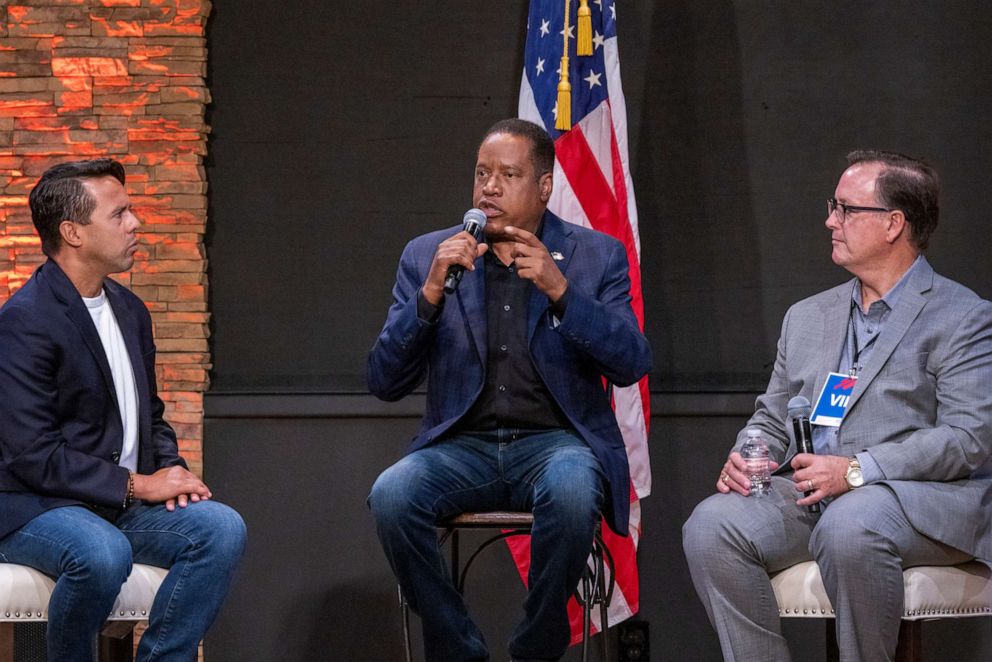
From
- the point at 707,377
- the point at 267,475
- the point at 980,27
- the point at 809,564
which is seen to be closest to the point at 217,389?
the point at 267,475

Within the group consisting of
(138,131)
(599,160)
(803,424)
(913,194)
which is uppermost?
(138,131)

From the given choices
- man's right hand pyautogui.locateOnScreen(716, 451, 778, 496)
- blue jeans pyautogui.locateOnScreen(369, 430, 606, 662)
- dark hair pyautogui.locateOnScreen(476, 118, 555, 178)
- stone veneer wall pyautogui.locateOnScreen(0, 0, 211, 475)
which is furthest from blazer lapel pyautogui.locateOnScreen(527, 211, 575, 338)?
stone veneer wall pyautogui.locateOnScreen(0, 0, 211, 475)

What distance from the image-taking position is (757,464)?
315 centimetres

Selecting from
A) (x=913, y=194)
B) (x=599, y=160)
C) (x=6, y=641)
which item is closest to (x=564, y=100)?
(x=599, y=160)

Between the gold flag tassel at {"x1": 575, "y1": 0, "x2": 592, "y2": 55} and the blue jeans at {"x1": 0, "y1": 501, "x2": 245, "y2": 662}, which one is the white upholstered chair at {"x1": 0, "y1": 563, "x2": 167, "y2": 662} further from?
the gold flag tassel at {"x1": 575, "y1": 0, "x2": 592, "y2": 55}

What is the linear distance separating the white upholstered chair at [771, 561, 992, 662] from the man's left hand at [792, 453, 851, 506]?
0.65 ft

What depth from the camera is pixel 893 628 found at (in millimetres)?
2812

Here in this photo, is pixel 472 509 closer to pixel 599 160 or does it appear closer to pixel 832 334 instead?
pixel 832 334

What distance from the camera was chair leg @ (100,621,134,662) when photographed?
314 cm

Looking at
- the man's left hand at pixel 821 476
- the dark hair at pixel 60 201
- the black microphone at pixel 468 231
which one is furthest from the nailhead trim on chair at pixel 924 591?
the dark hair at pixel 60 201

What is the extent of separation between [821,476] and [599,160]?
1449 millimetres

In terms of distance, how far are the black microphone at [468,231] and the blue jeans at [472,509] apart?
51 cm

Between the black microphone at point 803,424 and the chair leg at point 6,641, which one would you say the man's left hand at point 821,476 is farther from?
the chair leg at point 6,641

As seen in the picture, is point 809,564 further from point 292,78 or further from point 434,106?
point 292,78
